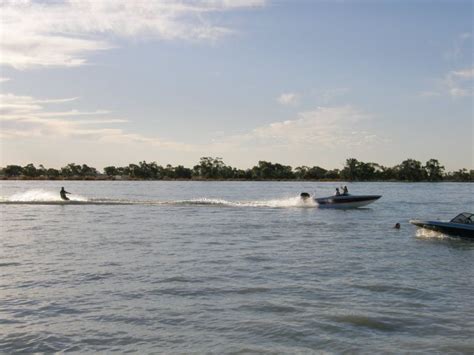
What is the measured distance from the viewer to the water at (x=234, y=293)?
1073 centimetres

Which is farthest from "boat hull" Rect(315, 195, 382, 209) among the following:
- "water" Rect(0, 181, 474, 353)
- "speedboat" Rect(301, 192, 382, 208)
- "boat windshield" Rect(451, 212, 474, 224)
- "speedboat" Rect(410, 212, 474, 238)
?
"boat windshield" Rect(451, 212, 474, 224)

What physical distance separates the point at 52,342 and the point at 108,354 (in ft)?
4.80

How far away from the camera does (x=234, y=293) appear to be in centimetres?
1470

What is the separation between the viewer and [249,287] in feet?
50.7

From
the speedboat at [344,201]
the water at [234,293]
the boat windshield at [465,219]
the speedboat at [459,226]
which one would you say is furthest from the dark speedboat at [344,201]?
the boat windshield at [465,219]

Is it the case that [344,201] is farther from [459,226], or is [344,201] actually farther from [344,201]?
[459,226]

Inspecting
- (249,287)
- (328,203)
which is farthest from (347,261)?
(328,203)

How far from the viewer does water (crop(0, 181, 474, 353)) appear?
423 inches

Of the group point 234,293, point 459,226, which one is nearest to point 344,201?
point 459,226

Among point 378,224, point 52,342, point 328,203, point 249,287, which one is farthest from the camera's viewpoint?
point 328,203

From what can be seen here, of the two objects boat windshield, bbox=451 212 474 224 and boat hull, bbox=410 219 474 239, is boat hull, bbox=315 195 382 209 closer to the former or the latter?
boat hull, bbox=410 219 474 239

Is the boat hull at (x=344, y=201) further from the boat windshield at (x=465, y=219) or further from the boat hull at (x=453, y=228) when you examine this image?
the boat windshield at (x=465, y=219)

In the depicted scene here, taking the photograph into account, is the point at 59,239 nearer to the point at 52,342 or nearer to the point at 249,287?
the point at 249,287

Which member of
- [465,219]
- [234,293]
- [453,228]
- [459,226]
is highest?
[465,219]
